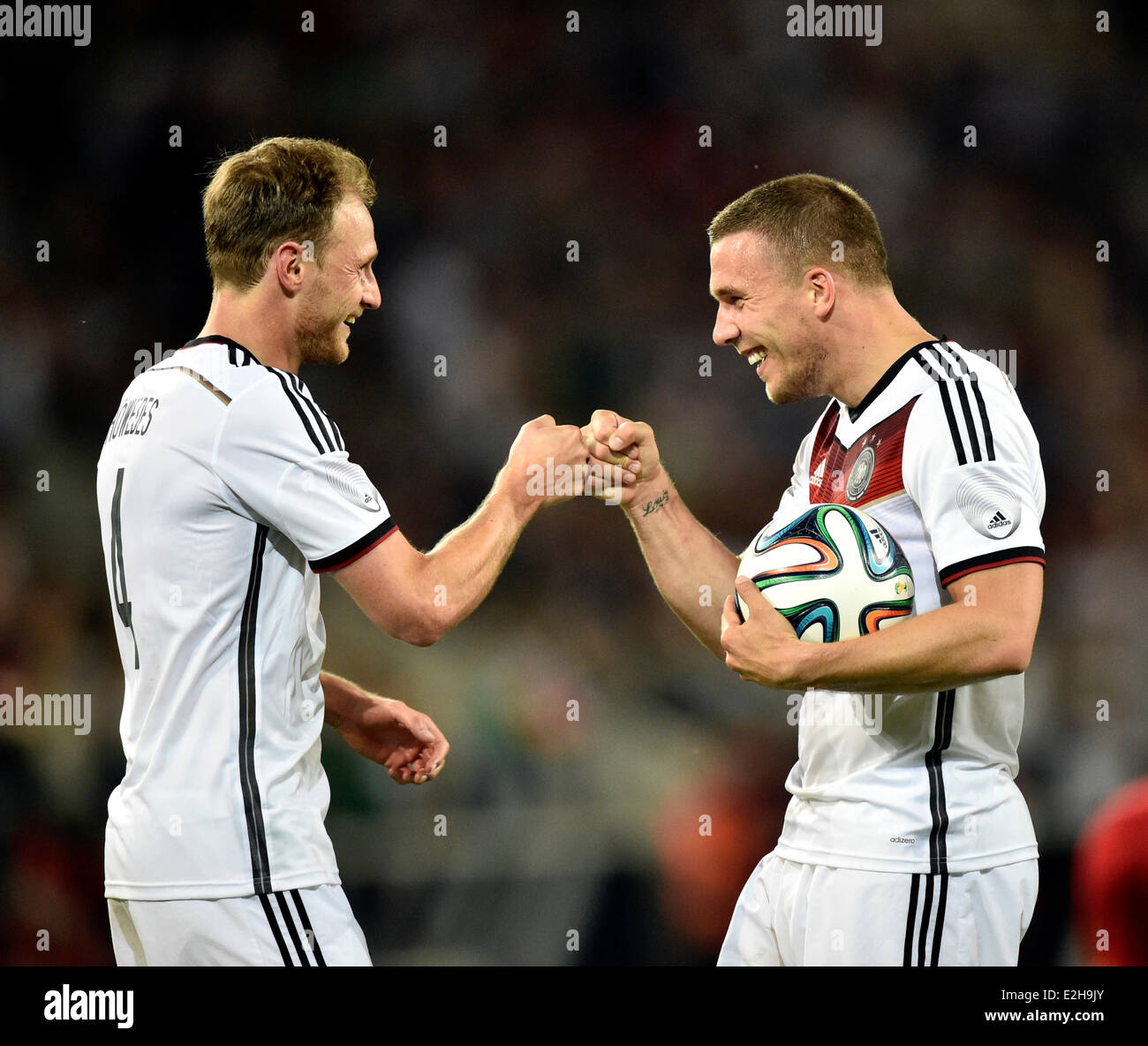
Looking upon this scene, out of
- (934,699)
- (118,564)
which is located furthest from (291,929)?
(934,699)

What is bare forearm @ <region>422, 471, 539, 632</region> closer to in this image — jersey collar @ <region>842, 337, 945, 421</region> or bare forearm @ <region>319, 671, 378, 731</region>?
bare forearm @ <region>319, 671, 378, 731</region>

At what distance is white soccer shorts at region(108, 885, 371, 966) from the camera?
7.55 ft

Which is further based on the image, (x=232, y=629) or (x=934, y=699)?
(x=934, y=699)

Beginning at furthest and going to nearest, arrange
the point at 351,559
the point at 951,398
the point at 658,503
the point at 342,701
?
the point at 658,503
the point at 342,701
the point at 951,398
the point at 351,559

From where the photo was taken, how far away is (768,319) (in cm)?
299

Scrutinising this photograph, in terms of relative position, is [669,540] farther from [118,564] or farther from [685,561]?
[118,564]

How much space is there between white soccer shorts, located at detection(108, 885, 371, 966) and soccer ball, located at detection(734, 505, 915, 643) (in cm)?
102

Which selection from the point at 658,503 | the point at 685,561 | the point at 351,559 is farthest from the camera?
the point at 658,503

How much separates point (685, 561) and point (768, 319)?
25.7 inches

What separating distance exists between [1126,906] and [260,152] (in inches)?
133

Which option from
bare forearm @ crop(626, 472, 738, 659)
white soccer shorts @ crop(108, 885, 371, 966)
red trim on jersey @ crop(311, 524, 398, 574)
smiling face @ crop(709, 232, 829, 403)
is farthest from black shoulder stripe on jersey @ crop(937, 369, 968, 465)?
white soccer shorts @ crop(108, 885, 371, 966)

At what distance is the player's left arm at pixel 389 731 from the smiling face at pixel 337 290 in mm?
757

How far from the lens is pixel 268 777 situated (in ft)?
7.72

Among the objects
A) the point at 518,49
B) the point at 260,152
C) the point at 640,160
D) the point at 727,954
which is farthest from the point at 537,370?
the point at 727,954
